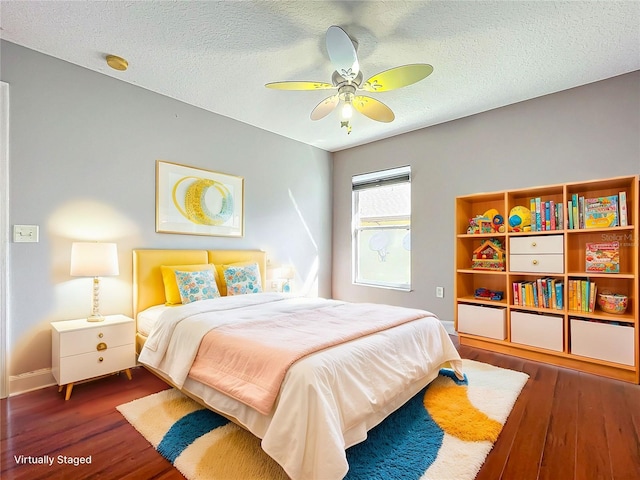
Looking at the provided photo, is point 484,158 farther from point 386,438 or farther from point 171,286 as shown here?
point 171,286

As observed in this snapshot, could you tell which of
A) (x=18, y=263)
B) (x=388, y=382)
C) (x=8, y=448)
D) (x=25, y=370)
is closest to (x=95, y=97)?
(x=18, y=263)

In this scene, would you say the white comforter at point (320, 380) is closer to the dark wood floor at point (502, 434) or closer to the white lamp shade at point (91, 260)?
the dark wood floor at point (502, 434)

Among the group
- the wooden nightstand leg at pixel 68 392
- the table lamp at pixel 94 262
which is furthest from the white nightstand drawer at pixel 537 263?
the wooden nightstand leg at pixel 68 392

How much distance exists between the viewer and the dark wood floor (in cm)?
158

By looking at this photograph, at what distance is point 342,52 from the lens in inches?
80.3

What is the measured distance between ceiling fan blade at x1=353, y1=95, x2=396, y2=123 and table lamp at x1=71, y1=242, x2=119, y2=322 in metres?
2.29

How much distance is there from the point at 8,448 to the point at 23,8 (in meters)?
2.65

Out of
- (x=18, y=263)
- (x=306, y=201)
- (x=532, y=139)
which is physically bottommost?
(x=18, y=263)

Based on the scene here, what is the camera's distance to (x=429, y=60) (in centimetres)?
262

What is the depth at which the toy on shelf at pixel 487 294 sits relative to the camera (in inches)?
135

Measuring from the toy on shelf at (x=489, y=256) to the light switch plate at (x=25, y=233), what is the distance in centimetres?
408

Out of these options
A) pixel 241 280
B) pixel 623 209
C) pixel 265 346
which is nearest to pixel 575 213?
pixel 623 209

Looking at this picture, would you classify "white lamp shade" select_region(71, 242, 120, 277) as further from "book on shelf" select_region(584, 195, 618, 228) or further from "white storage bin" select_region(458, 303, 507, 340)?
"book on shelf" select_region(584, 195, 618, 228)

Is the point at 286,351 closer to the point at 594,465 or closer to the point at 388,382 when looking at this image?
the point at 388,382
